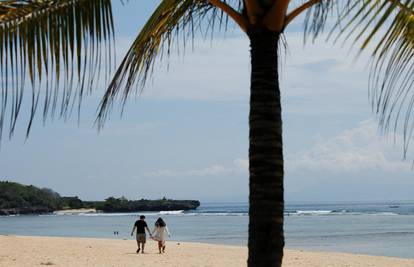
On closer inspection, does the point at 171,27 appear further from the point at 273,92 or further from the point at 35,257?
the point at 35,257

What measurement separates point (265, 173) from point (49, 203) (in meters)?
142

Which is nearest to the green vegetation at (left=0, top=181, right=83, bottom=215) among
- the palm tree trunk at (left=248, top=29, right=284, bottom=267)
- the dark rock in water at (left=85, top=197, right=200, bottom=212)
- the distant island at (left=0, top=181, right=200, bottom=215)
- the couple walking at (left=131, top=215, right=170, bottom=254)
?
the distant island at (left=0, top=181, right=200, bottom=215)

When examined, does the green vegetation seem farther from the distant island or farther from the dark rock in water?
the dark rock in water

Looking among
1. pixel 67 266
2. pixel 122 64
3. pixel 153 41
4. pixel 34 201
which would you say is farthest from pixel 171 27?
pixel 34 201

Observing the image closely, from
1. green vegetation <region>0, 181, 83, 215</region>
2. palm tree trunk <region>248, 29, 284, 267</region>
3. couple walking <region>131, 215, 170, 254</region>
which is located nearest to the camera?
palm tree trunk <region>248, 29, 284, 267</region>

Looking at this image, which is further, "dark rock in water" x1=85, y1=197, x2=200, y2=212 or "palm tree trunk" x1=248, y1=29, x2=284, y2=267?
"dark rock in water" x1=85, y1=197, x2=200, y2=212

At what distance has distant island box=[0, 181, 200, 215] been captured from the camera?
137250mm

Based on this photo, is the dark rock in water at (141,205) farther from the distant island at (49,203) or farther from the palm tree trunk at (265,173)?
the palm tree trunk at (265,173)

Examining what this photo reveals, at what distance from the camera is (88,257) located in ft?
67.9

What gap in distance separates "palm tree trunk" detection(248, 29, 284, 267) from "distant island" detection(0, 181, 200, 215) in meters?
135

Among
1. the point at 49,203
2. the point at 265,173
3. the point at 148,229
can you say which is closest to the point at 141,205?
the point at 49,203

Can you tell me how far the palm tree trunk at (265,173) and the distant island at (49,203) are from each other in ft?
443

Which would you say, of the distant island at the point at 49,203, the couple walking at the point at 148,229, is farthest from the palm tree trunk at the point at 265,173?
the distant island at the point at 49,203

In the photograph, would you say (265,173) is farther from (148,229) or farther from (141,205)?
(141,205)
